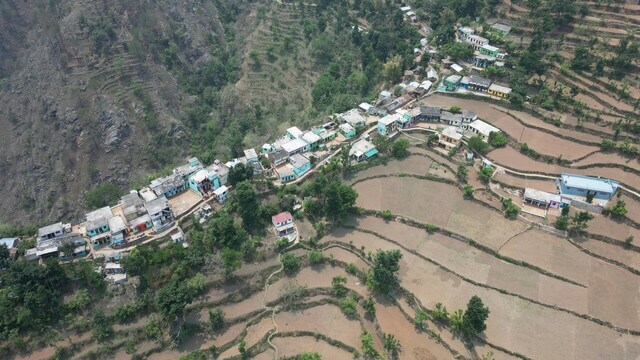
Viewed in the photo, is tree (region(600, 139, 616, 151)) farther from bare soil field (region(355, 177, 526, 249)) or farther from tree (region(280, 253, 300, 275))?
tree (region(280, 253, 300, 275))

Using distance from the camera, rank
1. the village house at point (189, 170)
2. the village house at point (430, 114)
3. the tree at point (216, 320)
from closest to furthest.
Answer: the tree at point (216, 320) → the village house at point (189, 170) → the village house at point (430, 114)

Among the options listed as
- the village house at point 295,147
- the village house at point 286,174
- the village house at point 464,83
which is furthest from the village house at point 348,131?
the village house at point 464,83

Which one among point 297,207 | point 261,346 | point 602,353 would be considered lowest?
point 602,353

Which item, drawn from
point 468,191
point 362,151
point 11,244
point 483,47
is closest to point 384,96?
point 362,151

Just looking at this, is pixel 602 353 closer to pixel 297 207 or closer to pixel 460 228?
pixel 460 228

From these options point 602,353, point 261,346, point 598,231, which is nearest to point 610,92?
point 598,231

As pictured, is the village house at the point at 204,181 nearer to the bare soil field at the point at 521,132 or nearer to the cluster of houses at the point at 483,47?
the bare soil field at the point at 521,132
